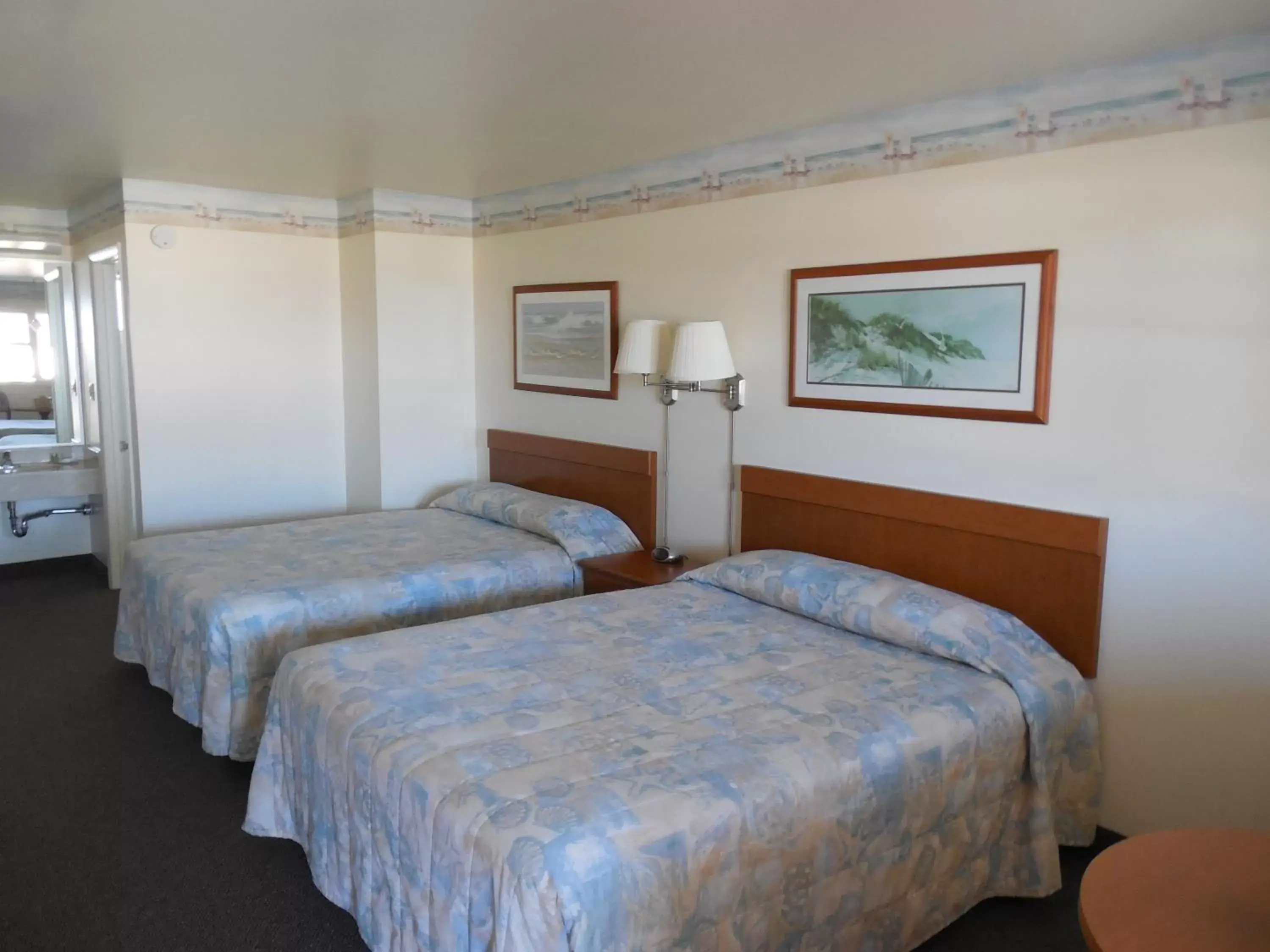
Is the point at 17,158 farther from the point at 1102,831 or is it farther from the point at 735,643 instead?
the point at 1102,831

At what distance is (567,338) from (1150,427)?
2606 mm

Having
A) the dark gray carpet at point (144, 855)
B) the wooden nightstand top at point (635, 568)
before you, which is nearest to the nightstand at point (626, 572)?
the wooden nightstand top at point (635, 568)

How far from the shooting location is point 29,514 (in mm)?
5352

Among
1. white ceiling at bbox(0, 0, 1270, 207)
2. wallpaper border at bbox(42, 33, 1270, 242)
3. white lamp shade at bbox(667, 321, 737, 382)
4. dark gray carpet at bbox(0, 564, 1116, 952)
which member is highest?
white ceiling at bbox(0, 0, 1270, 207)

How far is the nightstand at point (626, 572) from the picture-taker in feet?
11.1

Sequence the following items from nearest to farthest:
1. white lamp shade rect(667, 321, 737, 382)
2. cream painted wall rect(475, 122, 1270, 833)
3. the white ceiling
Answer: the white ceiling < cream painted wall rect(475, 122, 1270, 833) < white lamp shade rect(667, 321, 737, 382)

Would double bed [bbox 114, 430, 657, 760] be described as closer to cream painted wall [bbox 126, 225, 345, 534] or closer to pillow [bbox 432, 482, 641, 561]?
pillow [bbox 432, 482, 641, 561]

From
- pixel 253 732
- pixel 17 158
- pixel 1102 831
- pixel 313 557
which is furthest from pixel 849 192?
pixel 17 158

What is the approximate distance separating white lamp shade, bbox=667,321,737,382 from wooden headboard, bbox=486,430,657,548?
2.03 feet

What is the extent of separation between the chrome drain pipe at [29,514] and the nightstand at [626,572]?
3456 mm

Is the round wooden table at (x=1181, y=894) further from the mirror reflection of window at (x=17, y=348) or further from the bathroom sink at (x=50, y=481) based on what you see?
the mirror reflection of window at (x=17, y=348)

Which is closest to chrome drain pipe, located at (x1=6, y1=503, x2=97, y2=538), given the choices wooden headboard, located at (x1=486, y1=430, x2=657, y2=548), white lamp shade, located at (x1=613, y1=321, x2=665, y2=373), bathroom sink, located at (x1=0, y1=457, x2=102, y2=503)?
bathroom sink, located at (x1=0, y1=457, x2=102, y2=503)

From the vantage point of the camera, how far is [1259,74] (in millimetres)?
2193

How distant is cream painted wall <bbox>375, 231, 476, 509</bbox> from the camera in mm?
4793
